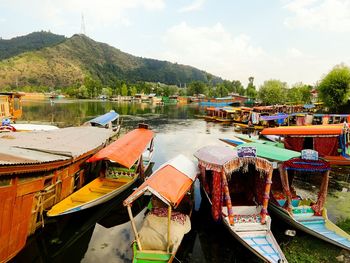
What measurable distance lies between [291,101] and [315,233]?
7737cm

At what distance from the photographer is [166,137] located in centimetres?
3509

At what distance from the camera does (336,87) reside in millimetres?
45188

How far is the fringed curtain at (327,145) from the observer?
69.1ft

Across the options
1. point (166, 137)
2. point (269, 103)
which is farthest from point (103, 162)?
point (269, 103)

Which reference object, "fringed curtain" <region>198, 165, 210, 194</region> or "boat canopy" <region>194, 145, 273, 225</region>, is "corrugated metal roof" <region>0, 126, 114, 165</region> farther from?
"boat canopy" <region>194, 145, 273, 225</region>

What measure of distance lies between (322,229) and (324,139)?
1378cm

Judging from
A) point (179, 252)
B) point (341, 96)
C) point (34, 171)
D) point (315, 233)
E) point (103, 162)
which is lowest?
point (179, 252)

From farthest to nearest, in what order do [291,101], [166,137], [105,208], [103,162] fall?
1. [291,101]
2. [166,137]
3. [103,162]
4. [105,208]

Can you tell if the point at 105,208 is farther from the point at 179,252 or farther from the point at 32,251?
the point at 179,252

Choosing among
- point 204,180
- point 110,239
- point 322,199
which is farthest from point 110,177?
point 322,199

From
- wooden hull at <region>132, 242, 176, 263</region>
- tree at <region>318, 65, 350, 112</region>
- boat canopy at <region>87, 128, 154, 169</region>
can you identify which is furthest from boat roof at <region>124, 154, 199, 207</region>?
tree at <region>318, 65, 350, 112</region>

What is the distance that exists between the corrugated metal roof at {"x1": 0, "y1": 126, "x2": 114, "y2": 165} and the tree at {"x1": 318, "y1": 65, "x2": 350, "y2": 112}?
4439 cm

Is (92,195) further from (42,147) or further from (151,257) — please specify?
(151,257)

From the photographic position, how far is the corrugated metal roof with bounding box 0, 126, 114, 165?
9711mm
